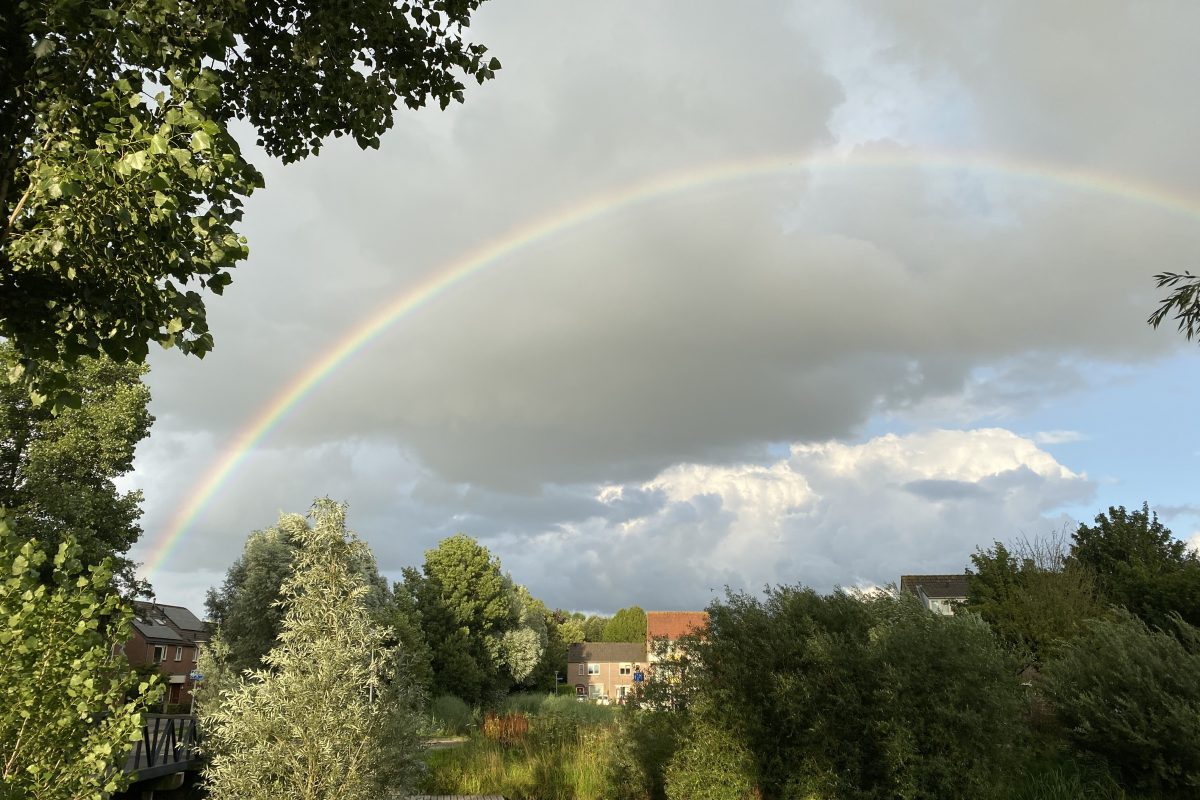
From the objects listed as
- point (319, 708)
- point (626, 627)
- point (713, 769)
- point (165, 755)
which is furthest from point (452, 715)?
point (626, 627)

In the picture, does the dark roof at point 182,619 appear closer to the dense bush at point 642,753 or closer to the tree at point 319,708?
the dense bush at point 642,753

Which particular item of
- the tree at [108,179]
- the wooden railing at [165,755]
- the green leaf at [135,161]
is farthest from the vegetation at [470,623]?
the green leaf at [135,161]

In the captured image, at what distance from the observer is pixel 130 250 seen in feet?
14.5

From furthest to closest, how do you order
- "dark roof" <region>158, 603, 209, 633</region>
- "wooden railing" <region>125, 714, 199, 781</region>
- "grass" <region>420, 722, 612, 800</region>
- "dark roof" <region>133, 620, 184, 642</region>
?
1. "dark roof" <region>158, 603, 209, 633</region>
2. "dark roof" <region>133, 620, 184, 642</region>
3. "grass" <region>420, 722, 612, 800</region>
4. "wooden railing" <region>125, 714, 199, 781</region>

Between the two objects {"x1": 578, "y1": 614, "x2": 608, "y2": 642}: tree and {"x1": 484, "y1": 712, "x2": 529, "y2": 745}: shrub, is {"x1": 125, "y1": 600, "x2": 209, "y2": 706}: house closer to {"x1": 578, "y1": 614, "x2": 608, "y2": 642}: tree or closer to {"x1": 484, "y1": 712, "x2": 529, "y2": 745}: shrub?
{"x1": 484, "y1": 712, "x2": 529, "y2": 745}: shrub

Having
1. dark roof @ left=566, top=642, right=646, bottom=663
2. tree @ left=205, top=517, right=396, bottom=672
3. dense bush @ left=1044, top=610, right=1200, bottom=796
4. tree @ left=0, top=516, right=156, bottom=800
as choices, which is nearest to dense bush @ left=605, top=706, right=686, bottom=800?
dense bush @ left=1044, top=610, right=1200, bottom=796

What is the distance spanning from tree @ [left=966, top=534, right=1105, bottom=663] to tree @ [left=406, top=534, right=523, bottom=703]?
28.8 meters

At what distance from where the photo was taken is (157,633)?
65.6m

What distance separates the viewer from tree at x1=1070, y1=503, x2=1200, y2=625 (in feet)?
76.1

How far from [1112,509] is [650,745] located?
2800 centimetres

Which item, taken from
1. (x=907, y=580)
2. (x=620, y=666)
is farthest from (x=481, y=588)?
(x=620, y=666)

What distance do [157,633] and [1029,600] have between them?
67.3 metres

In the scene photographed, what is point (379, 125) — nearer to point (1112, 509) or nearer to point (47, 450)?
point (47, 450)

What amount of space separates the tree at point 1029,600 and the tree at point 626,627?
112157 millimetres
